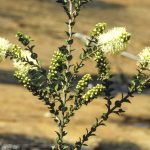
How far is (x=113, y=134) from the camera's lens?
11.1 meters

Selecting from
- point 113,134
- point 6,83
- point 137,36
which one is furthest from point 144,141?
point 137,36

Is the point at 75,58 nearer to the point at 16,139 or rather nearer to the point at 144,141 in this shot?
the point at 144,141

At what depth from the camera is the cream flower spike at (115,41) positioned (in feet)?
10.0

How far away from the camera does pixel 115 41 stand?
306 centimetres

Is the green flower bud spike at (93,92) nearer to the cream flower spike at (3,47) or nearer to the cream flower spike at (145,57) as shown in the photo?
the cream flower spike at (145,57)

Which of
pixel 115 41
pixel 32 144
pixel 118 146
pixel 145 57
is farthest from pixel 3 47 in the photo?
pixel 118 146

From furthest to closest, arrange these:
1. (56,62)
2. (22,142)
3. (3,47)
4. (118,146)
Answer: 1. (118,146)
2. (22,142)
3. (56,62)
4. (3,47)

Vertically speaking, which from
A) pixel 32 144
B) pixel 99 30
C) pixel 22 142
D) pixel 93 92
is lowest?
pixel 93 92

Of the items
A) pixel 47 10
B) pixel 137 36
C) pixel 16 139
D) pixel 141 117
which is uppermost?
pixel 47 10

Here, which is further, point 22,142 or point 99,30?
point 22,142

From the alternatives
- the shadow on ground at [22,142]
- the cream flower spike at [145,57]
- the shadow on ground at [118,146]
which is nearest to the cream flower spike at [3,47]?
the cream flower spike at [145,57]

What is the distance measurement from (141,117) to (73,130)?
199cm

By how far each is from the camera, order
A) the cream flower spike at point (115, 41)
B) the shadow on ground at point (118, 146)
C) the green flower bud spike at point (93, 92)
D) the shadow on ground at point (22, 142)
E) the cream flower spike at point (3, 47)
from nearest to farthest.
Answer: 1. the cream flower spike at point (115, 41)
2. the cream flower spike at point (3, 47)
3. the green flower bud spike at point (93, 92)
4. the shadow on ground at point (22, 142)
5. the shadow on ground at point (118, 146)

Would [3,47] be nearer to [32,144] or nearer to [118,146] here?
[32,144]
